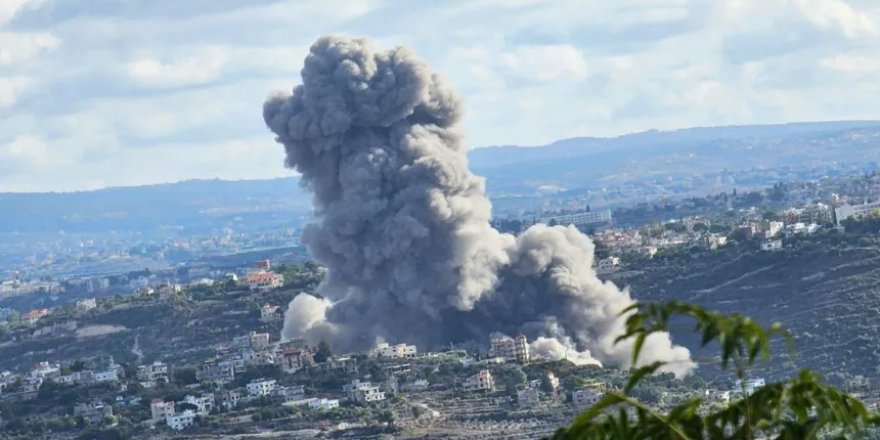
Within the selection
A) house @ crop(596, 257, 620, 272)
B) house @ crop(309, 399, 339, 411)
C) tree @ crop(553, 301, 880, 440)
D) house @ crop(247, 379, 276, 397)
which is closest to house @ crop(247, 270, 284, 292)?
Answer: house @ crop(596, 257, 620, 272)

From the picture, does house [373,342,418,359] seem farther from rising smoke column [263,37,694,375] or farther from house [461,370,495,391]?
house [461,370,495,391]

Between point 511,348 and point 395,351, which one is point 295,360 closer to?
point 395,351

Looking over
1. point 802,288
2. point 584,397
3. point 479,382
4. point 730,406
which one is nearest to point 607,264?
point 802,288

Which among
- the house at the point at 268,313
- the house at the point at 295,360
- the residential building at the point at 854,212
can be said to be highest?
the residential building at the point at 854,212

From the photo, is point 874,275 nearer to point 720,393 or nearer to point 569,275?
point 569,275

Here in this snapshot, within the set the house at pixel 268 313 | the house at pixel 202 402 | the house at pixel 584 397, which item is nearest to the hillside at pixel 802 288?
the house at pixel 584 397

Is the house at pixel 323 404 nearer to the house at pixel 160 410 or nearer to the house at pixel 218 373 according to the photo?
the house at pixel 160 410

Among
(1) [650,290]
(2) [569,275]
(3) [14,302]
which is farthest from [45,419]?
(3) [14,302]
